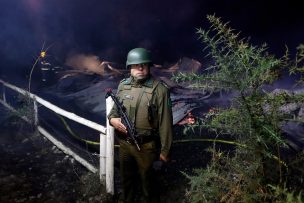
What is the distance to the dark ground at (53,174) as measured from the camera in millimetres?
4527

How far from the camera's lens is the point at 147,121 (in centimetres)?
368

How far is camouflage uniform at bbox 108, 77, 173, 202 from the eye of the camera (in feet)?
11.9

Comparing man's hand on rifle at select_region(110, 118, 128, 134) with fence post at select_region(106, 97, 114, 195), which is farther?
fence post at select_region(106, 97, 114, 195)

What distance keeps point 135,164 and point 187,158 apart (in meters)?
1.83

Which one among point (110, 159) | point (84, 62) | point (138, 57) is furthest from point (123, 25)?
point (138, 57)

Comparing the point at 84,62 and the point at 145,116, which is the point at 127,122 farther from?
the point at 84,62

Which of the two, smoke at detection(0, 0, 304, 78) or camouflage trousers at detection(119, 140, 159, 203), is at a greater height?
smoke at detection(0, 0, 304, 78)

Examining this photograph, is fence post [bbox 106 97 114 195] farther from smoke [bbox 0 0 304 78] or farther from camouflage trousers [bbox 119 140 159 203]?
smoke [bbox 0 0 304 78]

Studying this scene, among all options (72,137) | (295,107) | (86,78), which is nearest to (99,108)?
(72,137)

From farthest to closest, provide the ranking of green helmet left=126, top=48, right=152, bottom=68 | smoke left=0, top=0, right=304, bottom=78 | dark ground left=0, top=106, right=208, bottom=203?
smoke left=0, top=0, right=304, bottom=78, dark ground left=0, top=106, right=208, bottom=203, green helmet left=126, top=48, right=152, bottom=68

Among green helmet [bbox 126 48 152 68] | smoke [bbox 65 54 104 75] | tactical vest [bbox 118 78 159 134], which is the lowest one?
tactical vest [bbox 118 78 159 134]

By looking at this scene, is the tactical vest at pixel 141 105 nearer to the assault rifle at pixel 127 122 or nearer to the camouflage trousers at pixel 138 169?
the assault rifle at pixel 127 122

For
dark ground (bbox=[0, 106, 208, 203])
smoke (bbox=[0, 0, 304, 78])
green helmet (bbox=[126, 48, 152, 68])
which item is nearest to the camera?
green helmet (bbox=[126, 48, 152, 68])

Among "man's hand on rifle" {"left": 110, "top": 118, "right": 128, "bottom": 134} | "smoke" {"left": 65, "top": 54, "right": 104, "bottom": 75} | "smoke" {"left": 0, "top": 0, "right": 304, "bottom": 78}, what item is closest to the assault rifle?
"man's hand on rifle" {"left": 110, "top": 118, "right": 128, "bottom": 134}
